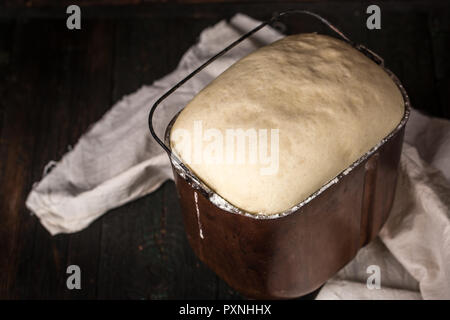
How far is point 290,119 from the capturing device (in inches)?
41.4

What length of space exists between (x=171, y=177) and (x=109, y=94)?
0.31m

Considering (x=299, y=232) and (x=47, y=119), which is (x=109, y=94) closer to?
(x=47, y=119)

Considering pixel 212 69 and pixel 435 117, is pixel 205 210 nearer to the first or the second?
pixel 212 69

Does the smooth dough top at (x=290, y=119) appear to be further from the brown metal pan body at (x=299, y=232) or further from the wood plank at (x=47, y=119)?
the wood plank at (x=47, y=119)

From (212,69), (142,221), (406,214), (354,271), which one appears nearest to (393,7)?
(212,69)

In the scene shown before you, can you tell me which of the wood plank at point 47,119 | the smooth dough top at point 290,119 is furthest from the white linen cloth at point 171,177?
the smooth dough top at point 290,119

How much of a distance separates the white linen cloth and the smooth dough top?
281 millimetres

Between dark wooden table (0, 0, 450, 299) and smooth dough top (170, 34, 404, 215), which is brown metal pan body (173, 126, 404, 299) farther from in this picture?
dark wooden table (0, 0, 450, 299)

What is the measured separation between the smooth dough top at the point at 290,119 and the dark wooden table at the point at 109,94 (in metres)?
0.45

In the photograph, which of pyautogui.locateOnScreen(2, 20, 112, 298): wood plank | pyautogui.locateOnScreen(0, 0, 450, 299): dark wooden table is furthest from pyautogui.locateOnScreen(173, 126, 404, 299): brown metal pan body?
pyautogui.locateOnScreen(2, 20, 112, 298): wood plank

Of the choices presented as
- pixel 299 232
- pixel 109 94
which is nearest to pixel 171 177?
pixel 109 94

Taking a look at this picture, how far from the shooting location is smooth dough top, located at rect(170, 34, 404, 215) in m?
1.03

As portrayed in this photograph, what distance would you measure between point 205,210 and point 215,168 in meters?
0.10

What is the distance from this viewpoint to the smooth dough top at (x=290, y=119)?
103 centimetres
